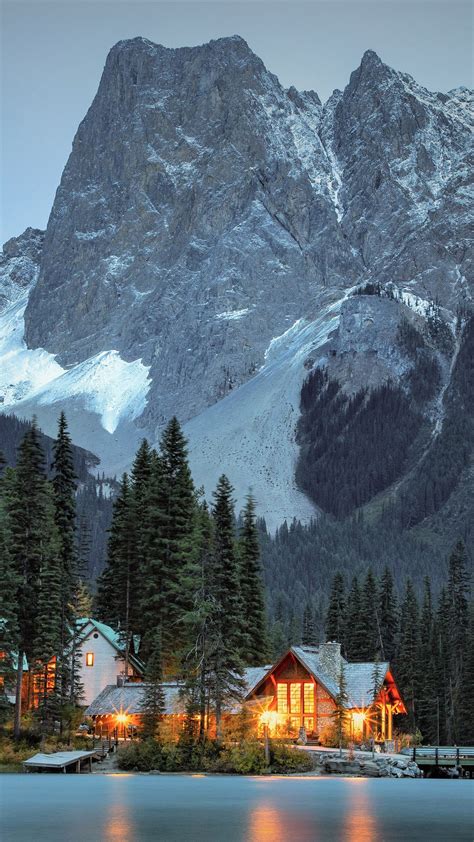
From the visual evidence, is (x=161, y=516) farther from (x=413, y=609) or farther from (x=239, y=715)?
(x=413, y=609)

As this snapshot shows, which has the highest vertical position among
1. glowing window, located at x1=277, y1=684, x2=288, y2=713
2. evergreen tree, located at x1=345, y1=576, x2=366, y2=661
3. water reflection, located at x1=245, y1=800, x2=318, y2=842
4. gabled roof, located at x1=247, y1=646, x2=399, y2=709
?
evergreen tree, located at x1=345, y1=576, x2=366, y2=661

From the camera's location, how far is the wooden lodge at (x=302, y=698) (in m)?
89.4

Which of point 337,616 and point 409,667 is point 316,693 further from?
point 337,616

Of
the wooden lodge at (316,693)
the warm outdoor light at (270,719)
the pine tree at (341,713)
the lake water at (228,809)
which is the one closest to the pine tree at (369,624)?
the wooden lodge at (316,693)

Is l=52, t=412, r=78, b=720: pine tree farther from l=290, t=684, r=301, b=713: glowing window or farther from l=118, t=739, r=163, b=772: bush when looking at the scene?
l=290, t=684, r=301, b=713: glowing window

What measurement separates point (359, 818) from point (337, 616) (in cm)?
7419

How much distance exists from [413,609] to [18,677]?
5876cm

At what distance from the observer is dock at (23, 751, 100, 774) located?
76750mm

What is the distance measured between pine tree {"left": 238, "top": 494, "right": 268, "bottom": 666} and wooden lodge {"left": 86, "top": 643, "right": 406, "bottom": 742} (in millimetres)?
7009

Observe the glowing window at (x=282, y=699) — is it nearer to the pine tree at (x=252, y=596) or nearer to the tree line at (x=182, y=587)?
the tree line at (x=182, y=587)

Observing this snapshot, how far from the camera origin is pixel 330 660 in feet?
302

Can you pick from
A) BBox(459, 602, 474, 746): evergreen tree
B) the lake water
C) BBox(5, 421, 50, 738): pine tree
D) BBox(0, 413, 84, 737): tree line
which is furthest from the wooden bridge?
BBox(459, 602, 474, 746): evergreen tree

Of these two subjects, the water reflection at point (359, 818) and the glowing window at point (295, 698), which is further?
the glowing window at point (295, 698)

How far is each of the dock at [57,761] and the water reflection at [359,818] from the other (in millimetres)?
17421
